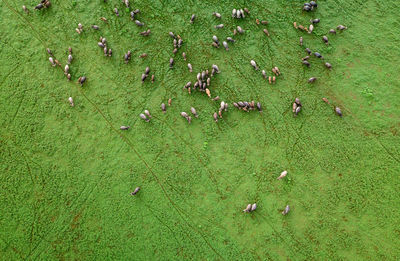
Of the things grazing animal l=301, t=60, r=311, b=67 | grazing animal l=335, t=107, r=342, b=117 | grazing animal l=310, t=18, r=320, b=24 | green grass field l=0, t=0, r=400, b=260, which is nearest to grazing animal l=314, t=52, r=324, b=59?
green grass field l=0, t=0, r=400, b=260

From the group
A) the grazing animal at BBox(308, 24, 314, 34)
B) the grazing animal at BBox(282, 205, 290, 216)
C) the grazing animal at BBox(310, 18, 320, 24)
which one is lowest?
the grazing animal at BBox(282, 205, 290, 216)

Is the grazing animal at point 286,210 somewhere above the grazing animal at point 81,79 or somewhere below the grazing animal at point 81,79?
below

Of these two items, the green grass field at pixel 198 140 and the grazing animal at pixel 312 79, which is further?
the grazing animal at pixel 312 79

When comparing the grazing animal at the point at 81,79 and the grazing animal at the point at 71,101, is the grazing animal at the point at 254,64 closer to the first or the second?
the grazing animal at the point at 81,79

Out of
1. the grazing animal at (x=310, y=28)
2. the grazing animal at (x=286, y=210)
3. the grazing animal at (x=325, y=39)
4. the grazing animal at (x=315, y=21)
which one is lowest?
the grazing animal at (x=286, y=210)

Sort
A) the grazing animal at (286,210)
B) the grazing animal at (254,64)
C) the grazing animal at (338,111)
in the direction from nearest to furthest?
the grazing animal at (286,210)
the grazing animal at (338,111)
the grazing animal at (254,64)

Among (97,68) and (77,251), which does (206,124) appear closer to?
(97,68)

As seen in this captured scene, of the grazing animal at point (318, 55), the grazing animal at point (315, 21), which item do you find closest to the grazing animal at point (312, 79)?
the grazing animal at point (318, 55)

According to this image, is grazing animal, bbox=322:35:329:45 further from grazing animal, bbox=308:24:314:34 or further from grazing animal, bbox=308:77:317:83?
grazing animal, bbox=308:77:317:83
